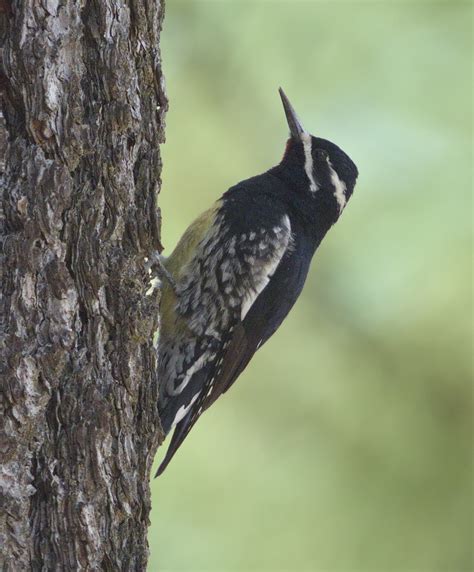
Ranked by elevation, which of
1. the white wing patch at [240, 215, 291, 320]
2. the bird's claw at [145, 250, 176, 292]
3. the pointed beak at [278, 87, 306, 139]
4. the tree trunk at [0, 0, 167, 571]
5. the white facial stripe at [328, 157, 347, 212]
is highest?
the pointed beak at [278, 87, 306, 139]

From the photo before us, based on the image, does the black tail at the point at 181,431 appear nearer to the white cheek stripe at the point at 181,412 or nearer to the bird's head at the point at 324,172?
the white cheek stripe at the point at 181,412

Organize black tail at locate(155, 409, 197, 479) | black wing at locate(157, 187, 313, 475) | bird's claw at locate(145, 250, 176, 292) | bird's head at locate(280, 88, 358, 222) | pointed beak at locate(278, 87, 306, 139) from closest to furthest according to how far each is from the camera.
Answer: bird's claw at locate(145, 250, 176, 292), black tail at locate(155, 409, 197, 479), black wing at locate(157, 187, 313, 475), bird's head at locate(280, 88, 358, 222), pointed beak at locate(278, 87, 306, 139)

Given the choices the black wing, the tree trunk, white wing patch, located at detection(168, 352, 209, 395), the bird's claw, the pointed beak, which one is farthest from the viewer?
the pointed beak

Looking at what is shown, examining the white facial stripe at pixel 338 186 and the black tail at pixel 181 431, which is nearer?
the black tail at pixel 181 431

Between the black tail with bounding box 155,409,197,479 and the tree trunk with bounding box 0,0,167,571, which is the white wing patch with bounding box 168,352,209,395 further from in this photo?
the tree trunk with bounding box 0,0,167,571

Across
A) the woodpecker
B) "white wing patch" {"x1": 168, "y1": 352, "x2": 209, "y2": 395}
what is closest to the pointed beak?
the woodpecker

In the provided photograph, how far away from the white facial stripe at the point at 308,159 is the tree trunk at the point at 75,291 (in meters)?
1.62

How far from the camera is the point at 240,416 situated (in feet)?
19.4

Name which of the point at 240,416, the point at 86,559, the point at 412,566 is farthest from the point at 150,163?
the point at 412,566

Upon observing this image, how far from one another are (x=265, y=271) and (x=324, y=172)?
2.10 ft

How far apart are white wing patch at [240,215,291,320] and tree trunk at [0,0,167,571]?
1.14 m

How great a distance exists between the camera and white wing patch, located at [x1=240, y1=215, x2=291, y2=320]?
13.1 feet

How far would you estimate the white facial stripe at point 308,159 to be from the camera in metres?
4.39

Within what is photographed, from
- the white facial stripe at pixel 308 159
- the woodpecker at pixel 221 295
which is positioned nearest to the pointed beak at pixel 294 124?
the white facial stripe at pixel 308 159
